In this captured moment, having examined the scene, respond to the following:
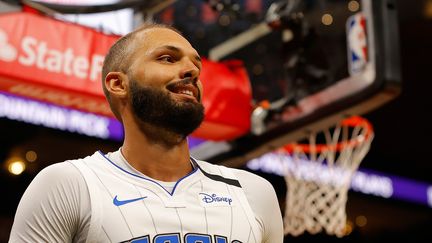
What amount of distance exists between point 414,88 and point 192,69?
8560 mm

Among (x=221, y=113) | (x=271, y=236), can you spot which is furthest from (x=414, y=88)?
(x=271, y=236)

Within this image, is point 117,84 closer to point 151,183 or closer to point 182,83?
point 182,83

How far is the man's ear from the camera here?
6.42 feet

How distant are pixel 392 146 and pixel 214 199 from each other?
981 cm

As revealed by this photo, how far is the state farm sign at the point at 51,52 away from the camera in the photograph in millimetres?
4098

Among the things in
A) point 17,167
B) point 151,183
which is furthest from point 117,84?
point 17,167

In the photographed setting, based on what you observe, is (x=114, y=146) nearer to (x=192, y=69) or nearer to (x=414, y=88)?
(x=414, y=88)

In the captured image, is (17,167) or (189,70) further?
(17,167)

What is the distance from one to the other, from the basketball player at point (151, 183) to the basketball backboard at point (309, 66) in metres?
2.58

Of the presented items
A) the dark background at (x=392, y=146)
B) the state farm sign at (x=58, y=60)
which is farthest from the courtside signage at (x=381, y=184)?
the state farm sign at (x=58, y=60)

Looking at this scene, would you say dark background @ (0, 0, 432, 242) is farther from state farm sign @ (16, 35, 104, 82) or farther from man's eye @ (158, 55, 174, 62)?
man's eye @ (158, 55, 174, 62)

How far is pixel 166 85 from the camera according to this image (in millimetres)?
1855

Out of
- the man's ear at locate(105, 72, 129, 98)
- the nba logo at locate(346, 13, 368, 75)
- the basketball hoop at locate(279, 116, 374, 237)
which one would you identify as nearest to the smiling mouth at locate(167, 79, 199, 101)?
the man's ear at locate(105, 72, 129, 98)

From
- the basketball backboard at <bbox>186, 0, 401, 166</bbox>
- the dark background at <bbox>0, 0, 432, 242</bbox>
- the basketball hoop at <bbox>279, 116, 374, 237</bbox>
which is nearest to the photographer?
the basketball backboard at <bbox>186, 0, 401, 166</bbox>
